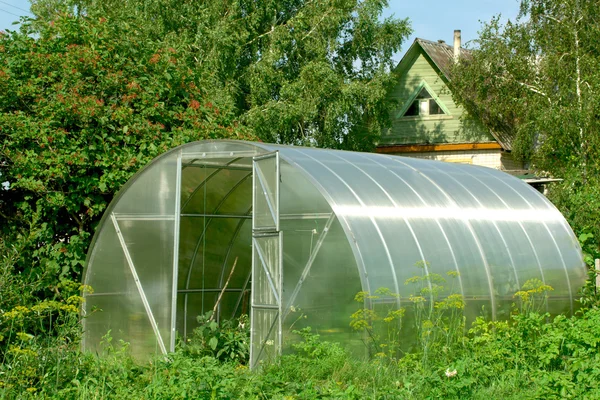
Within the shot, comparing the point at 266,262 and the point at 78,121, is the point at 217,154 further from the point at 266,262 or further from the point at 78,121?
the point at 78,121

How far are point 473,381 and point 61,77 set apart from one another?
834cm

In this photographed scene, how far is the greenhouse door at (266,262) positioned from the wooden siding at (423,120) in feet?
64.0

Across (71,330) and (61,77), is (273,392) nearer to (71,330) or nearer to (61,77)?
(71,330)

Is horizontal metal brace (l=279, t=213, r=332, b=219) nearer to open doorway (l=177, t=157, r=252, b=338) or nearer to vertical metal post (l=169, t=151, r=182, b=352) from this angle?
vertical metal post (l=169, t=151, r=182, b=352)

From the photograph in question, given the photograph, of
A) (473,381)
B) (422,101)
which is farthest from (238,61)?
(473,381)

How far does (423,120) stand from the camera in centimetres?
2933

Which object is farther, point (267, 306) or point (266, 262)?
point (266, 262)

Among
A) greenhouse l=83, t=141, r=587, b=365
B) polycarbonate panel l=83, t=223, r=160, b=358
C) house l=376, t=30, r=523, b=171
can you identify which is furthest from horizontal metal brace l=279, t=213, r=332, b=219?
house l=376, t=30, r=523, b=171

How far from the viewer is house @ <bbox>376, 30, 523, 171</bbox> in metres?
28.0

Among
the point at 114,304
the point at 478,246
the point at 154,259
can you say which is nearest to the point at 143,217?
the point at 154,259

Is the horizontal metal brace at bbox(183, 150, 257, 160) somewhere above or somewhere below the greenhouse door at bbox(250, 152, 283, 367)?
above

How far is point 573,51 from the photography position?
22.8 meters

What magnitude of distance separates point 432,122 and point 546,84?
20.6 ft

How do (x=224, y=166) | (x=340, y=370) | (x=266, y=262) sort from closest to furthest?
(x=340, y=370), (x=266, y=262), (x=224, y=166)
